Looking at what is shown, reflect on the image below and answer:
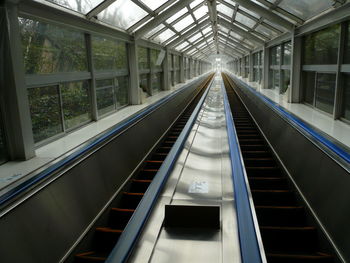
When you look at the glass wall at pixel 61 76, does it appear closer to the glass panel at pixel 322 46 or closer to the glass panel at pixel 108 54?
the glass panel at pixel 108 54

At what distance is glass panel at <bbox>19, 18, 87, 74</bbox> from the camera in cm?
491

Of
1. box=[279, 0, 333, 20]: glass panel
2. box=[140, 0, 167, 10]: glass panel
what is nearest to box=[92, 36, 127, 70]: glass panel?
box=[140, 0, 167, 10]: glass panel

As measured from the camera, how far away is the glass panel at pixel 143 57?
40.9 ft

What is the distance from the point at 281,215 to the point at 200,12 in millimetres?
12249

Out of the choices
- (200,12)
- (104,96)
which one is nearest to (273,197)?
(104,96)

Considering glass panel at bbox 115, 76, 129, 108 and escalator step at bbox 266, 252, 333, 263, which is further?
glass panel at bbox 115, 76, 129, 108

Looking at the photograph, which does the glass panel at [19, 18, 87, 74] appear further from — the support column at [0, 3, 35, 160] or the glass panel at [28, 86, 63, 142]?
the support column at [0, 3, 35, 160]

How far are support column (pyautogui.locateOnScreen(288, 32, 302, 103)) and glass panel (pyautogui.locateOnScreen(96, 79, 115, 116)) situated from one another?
236 inches

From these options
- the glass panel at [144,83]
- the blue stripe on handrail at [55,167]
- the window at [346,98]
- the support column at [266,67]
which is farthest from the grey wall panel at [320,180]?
the support column at [266,67]

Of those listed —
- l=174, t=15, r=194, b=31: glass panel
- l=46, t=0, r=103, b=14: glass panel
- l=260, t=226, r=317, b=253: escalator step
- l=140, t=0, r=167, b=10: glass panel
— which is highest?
l=174, t=15, r=194, b=31: glass panel

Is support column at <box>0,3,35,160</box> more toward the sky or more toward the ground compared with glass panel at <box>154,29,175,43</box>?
more toward the ground

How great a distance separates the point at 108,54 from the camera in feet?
28.5

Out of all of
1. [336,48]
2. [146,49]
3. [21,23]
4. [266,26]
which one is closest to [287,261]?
[21,23]

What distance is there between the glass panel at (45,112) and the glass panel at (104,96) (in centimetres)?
225
